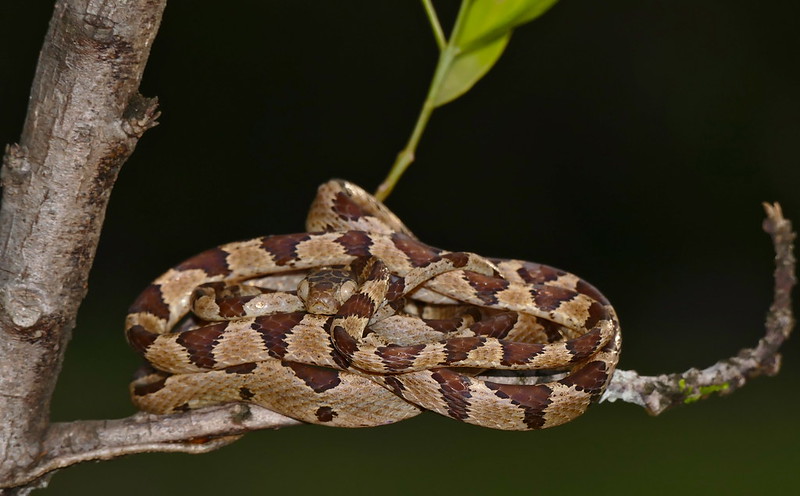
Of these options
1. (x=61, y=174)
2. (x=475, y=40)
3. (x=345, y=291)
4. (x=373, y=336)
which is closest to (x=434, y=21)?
(x=475, y=40)

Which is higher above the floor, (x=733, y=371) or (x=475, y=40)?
(x=475, y=40)

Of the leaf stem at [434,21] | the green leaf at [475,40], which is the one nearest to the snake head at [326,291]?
the green leaf at [475,40]

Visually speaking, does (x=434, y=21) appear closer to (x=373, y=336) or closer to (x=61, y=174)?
(x=373, y=336)

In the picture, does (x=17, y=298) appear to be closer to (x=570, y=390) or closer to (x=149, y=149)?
(x=570, y=390)

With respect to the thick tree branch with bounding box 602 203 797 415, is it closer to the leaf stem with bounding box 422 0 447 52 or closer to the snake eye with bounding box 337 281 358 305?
the snake eye with bounding box 337 281 358 305

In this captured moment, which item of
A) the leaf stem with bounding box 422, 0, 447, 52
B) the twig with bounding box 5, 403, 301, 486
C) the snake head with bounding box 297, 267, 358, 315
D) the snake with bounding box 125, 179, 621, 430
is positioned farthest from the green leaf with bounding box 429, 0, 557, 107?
the twig with bounding box 5, 403, 301, 486

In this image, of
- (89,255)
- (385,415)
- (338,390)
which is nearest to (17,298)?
(89,255)

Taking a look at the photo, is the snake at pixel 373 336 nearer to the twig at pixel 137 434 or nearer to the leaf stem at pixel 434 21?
the twig at pixel 137 434

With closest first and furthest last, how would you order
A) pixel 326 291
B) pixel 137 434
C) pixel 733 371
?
pixel 137 434 < pixel 326 291 < pixel 733 371
